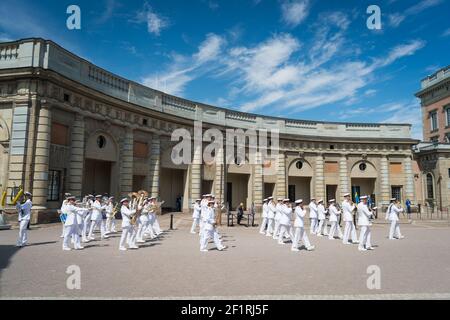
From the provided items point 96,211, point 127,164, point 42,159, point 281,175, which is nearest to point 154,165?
point 127,164

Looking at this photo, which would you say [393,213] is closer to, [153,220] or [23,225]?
[153,220]

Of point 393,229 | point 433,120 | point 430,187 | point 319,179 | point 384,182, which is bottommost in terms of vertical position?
point 393,229

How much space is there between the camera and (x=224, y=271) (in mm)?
7992

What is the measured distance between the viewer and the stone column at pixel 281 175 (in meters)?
31.8

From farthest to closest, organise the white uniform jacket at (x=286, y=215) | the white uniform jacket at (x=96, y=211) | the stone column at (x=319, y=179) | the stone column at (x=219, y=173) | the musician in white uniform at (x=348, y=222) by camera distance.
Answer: the stone column at (x=319, y=179)
the stone column at (x=219, y=173)
the white uniform jacket at (x=96, y=211)
the musician in white uniform at (x=348, y=222)
the white uniform jacket at (x=286, y=215)

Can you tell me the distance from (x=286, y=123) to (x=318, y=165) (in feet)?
17.9

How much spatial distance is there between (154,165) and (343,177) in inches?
780

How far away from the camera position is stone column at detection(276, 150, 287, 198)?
31.8m

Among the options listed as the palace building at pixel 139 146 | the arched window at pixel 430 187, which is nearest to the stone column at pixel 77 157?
the palace building at pixel 139 146

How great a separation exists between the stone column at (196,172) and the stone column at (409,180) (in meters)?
21.9

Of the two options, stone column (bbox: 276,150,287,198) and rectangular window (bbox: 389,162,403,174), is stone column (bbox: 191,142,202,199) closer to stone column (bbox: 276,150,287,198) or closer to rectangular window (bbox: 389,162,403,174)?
stone column (bbox: 276,150,287,198)

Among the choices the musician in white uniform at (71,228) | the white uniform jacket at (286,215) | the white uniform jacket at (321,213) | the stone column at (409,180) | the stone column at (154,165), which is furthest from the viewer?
the stone column at (409,180)

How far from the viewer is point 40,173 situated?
17188 millimetres

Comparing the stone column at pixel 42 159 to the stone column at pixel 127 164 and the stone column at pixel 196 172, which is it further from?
the stone column at pixel 196 172
